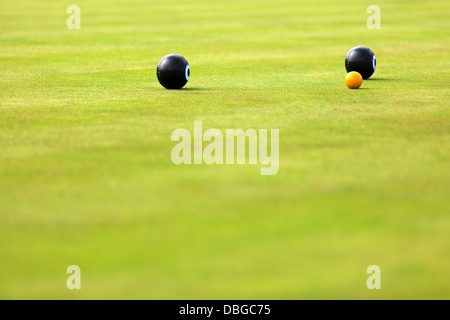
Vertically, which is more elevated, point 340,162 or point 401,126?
point 401,126

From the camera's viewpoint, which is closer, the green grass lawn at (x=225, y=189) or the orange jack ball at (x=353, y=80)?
the green grass lawn at (x=225, y=189)

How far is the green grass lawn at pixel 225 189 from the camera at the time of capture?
6.01 metres

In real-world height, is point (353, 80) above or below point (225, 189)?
above

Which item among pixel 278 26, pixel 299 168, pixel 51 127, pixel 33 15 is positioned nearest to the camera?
pixel 299 168

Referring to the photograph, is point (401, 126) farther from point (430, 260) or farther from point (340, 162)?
point (430, 260)

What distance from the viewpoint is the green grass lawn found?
237 inches

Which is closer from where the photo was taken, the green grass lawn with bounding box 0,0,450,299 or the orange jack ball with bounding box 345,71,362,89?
the green grass lawn with bounding box 0,0,450,299

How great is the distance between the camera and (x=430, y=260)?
6336 millimetres

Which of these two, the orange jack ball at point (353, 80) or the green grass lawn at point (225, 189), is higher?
the orange jack ball at point (353, 80)

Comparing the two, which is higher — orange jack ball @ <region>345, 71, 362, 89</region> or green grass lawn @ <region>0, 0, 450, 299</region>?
orange jack ball @ <region>345, 71, 362, 89</region>

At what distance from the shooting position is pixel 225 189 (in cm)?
831

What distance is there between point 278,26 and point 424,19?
25.9 feet

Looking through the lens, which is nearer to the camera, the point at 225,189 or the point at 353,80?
the point at 225,189
